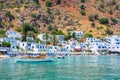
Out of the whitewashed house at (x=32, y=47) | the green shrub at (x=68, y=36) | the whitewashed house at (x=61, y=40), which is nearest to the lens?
the whitewashed house at (x=32, y=47)

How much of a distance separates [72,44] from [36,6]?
76.2ft

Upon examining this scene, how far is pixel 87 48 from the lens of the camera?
141m

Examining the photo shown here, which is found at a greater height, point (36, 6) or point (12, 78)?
point (36, 6)

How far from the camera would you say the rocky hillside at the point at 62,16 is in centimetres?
14112

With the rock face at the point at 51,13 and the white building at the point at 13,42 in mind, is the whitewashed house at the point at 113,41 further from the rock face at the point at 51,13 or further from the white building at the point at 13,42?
the white building at the point at 13,42

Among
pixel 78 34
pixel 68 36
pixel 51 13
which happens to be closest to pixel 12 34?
pixel 68 36

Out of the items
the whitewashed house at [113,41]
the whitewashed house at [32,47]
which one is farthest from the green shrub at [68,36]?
the whitewashed house at [32,47]

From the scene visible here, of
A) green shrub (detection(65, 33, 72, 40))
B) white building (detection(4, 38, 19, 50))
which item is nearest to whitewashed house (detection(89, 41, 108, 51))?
green shrub (detection(65, 33, 72, 40))

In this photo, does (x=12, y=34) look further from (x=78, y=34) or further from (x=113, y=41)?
(x=113, y=41)

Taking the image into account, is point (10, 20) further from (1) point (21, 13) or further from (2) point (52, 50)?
(2) point (52, 50)

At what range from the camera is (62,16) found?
150 m

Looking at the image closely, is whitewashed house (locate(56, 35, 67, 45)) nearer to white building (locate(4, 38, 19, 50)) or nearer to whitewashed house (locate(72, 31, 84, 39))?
whitewashed house (locate(72, 31, 84, 39))

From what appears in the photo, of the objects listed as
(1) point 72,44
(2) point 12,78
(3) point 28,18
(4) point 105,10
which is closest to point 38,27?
(3) point 28,18

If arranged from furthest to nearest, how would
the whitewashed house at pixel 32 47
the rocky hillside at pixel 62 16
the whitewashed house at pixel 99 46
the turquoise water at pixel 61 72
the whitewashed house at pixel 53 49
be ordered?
the whitewashed house at pixel 99 46
the rocky hillside at pixel 62 16
the whitewashed house at pixel 53 49
the whitewashed house at pixel 32 47
the turquoise water at pixel 61 72
